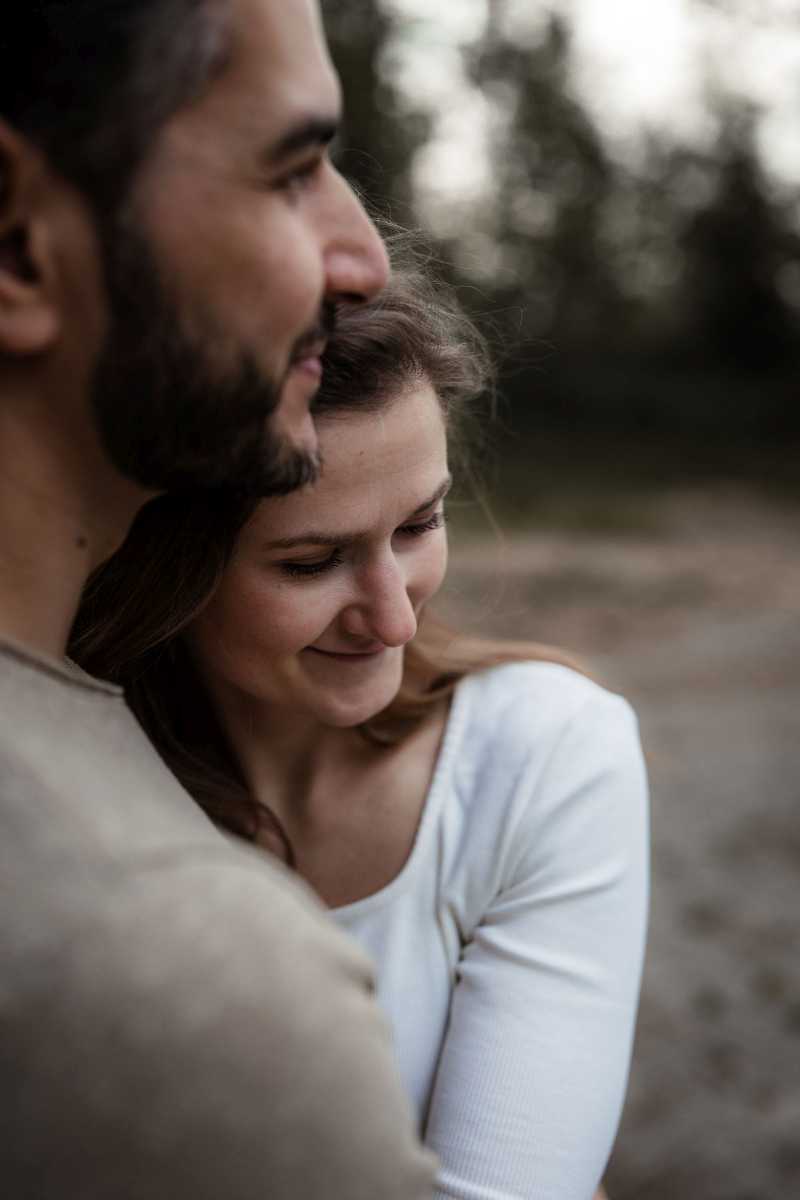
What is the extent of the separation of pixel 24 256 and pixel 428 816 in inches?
45.4

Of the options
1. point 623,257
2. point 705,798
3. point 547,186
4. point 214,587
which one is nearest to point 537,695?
point 214,587

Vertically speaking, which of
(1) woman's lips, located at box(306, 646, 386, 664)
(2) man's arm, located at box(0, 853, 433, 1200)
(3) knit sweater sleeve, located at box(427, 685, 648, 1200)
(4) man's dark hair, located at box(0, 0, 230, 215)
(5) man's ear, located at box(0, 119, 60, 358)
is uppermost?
(4) man's dark hair, located at box(0, 0, 230, 215)

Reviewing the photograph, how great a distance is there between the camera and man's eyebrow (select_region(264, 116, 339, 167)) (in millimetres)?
1275

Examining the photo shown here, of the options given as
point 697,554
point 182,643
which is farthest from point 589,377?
point 182,643

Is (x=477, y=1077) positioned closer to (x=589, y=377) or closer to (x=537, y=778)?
(x=537, y=778)

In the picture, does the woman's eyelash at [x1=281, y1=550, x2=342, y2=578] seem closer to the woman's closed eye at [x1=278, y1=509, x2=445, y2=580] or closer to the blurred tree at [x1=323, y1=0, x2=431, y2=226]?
the woman's closed eye at [x1=278, y1=509, x2=445, y2=580]

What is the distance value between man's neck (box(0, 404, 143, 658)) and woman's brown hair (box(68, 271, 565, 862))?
0.26 metres

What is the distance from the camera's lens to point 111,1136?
1.06m

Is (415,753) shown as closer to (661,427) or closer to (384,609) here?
(384,609)

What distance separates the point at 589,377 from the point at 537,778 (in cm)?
1450

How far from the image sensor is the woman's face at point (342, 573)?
69.0 inches

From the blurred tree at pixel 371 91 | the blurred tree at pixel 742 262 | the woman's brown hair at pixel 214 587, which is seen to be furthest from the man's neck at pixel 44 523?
the blurred tree at pixel 742 262

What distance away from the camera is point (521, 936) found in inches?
74.7

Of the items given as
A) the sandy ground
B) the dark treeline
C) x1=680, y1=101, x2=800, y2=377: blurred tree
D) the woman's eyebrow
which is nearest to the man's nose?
the woman's eyebrow
